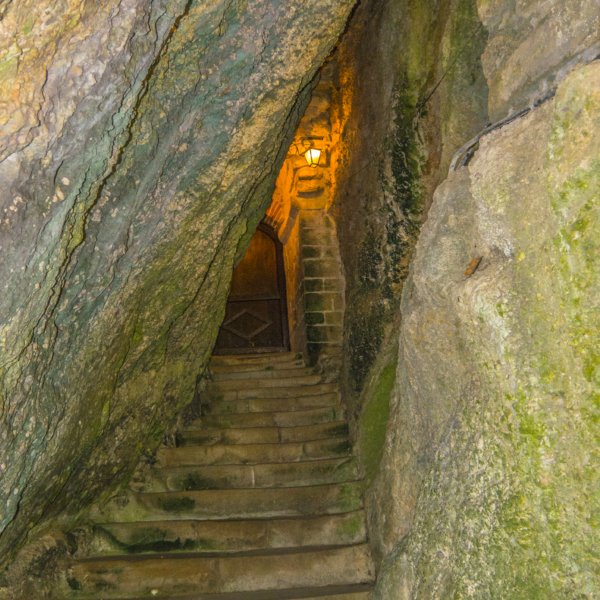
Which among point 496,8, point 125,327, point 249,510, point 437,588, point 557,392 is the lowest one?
point 249,510

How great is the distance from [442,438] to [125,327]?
1.58m

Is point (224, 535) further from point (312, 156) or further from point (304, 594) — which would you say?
point (312, 156)

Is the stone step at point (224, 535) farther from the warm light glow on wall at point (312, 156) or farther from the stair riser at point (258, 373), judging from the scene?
the warm light glow on wall at point (312, 156)

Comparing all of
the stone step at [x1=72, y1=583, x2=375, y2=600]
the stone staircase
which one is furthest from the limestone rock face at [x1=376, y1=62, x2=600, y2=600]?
the stone staircase

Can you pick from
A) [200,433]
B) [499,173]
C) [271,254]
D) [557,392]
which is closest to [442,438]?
[557,392]

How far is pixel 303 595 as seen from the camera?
9.37ft

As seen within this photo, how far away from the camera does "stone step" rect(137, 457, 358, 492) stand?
11.7 ft

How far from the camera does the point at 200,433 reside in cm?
401

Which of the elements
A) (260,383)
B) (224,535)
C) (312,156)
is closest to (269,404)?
(260,383)

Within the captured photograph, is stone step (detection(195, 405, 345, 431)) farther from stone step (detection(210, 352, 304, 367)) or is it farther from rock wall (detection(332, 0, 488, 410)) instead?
stone step (detection(210, 352, 304, 367))

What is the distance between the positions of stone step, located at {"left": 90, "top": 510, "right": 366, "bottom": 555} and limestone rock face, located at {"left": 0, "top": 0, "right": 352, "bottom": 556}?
1.05ft

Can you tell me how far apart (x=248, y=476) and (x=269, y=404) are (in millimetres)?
877

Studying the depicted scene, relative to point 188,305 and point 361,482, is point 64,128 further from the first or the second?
point 361,482

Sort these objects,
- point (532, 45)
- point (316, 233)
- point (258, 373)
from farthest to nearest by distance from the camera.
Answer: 1. point (316, 233)
2. point (258, 373)
3. point (532, 45)
